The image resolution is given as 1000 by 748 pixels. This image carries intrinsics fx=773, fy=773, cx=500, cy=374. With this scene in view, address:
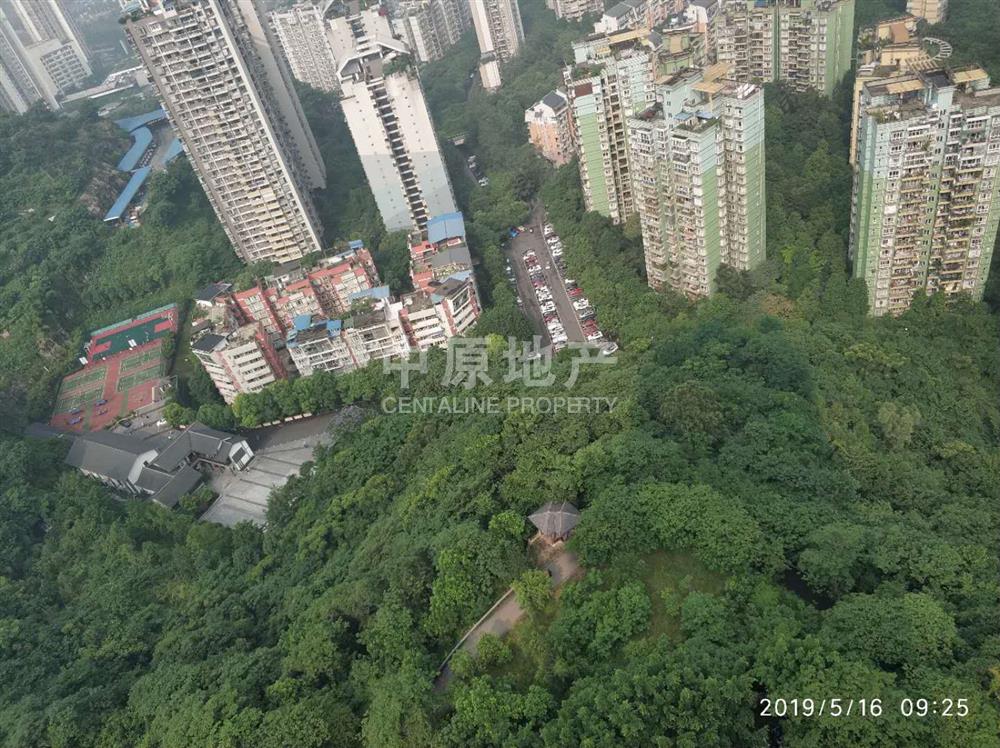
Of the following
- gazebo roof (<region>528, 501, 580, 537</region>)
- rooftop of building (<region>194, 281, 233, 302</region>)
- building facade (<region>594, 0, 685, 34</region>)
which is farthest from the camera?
building facade (<region>594, 0, 685, 34</region>)

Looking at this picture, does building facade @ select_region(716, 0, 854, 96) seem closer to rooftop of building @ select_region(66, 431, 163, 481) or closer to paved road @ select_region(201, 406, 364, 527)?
paved road @ select_region(201, 406, 364, 527)

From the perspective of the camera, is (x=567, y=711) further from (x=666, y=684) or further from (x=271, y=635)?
(x=271, y=635)

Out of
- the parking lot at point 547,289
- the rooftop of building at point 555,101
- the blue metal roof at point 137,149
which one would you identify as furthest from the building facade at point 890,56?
the blue metal roof at point 137,149

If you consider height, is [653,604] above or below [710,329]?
above

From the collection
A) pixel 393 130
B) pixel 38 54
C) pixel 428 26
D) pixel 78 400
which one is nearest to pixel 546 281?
pixel 393 130

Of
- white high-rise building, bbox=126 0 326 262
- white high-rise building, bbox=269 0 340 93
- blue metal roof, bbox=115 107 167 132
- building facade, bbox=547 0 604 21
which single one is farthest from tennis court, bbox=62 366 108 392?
building facade, bbox=547 0 604 21

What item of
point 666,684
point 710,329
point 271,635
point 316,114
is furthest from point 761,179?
point 316,114
